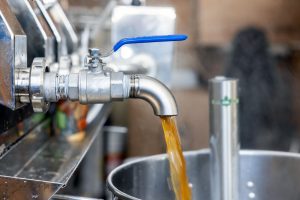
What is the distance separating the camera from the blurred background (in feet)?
7.31

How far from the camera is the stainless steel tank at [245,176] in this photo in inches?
38.1

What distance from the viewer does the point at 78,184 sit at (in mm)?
1641

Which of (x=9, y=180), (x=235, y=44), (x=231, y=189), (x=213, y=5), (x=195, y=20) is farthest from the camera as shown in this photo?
(x=195, y=20)

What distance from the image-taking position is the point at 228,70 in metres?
2.34

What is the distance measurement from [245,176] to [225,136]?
130 millimetres

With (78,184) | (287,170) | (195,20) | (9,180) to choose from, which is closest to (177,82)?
(195,20)

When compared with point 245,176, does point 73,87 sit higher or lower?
higher

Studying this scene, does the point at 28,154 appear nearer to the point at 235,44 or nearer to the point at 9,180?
the point at 9,180

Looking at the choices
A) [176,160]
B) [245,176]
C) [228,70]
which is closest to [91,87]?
[176,160]

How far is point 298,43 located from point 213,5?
1.49ft

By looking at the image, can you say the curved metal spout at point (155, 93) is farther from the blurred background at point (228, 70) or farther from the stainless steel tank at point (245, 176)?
the blurred background at point (228, 70)

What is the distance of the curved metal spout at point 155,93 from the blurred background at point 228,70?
1.07 meters

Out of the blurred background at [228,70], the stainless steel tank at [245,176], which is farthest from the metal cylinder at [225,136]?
the blurred background at [228,70]

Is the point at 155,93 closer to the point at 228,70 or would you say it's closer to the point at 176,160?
the point at 176,160
